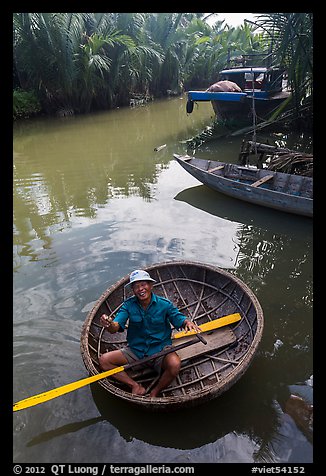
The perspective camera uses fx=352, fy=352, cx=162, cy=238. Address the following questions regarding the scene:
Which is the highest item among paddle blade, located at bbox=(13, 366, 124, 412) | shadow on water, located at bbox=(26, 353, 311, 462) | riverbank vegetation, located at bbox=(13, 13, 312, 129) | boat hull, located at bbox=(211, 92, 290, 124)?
riverbank vegetation, located at bbox=(13, 13, 312, 129)

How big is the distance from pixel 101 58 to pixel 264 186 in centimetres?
1314

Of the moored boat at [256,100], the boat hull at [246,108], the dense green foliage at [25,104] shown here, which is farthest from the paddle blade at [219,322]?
the dense green foliage at [25,104]

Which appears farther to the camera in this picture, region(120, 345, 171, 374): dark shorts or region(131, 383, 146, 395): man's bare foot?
region(120, 345, 171, 374): dark shorts

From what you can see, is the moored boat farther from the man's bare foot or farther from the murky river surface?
the man's bare foot

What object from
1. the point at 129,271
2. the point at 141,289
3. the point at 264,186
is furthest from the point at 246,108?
the point at 141,289

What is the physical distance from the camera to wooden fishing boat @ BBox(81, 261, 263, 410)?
9.70 ft

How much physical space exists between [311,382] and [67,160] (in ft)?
31.0

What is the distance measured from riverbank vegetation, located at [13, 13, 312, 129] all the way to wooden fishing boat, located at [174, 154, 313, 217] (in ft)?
14.8

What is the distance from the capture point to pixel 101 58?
1672 centimetres

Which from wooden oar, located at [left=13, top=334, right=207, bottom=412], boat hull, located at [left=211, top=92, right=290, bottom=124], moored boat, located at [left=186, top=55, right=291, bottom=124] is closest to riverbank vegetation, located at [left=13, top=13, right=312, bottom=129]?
moored boat, located at [left=186, top=55, right=291, bottom=124]

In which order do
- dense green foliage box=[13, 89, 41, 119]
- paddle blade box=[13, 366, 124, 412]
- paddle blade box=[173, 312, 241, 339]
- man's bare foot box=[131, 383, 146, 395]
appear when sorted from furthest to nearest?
dense green foliage box=[13, 89, 41, 119], paddle blade box=[173, 312, 241, 339], man's bare foot box=[131, 383, 146, 395], paddle blade box=[13, 366, 124, 412]

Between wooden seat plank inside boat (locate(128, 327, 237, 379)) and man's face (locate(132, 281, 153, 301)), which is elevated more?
man's face (locate(132, 281, 153, 301))

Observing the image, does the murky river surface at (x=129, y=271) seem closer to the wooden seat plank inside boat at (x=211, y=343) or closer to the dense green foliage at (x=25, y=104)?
the wooden seat plank inside boat at (x=211, y=343)
